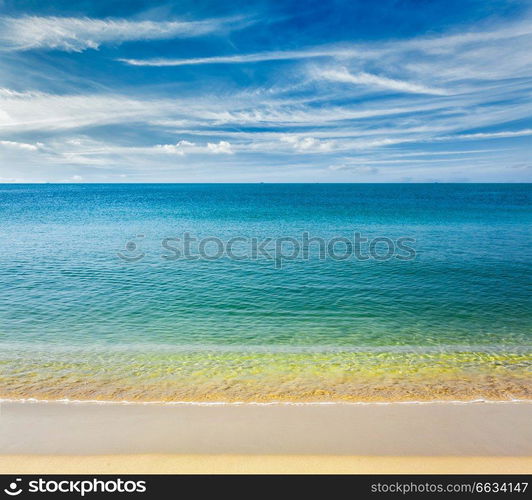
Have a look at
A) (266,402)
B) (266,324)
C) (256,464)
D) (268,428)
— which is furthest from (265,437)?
(266,324)

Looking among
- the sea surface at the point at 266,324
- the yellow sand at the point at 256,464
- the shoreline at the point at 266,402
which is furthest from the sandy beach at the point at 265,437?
the sea surface at the point at 266,324

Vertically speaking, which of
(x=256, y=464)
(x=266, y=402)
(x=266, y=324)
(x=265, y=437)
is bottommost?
(x=256, y=464)

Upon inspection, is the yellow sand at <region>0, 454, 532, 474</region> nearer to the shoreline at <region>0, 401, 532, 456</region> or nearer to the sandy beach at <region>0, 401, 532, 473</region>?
the sandy beach at <region>0, 401, 532, 473</region>

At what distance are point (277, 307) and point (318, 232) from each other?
102 feet

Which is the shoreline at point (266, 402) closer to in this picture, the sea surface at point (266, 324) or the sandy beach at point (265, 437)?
the sandy beach at point (265, 437)

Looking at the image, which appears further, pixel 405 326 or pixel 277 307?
pixel 277 307

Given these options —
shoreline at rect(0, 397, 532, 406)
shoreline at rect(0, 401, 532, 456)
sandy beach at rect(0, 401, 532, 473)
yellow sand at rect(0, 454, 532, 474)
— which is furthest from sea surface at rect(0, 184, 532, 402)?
yellow sand at rect(0, 454, 532, 474)

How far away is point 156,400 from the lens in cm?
1018

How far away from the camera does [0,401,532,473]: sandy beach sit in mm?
7199

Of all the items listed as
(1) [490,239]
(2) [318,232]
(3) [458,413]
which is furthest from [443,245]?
(3) [458,413]

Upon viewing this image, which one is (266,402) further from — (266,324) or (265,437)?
(266,324)

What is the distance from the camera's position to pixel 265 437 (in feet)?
26.6

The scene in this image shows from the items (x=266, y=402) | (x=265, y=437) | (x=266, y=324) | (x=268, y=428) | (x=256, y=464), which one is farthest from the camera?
(x=266, y=324)
